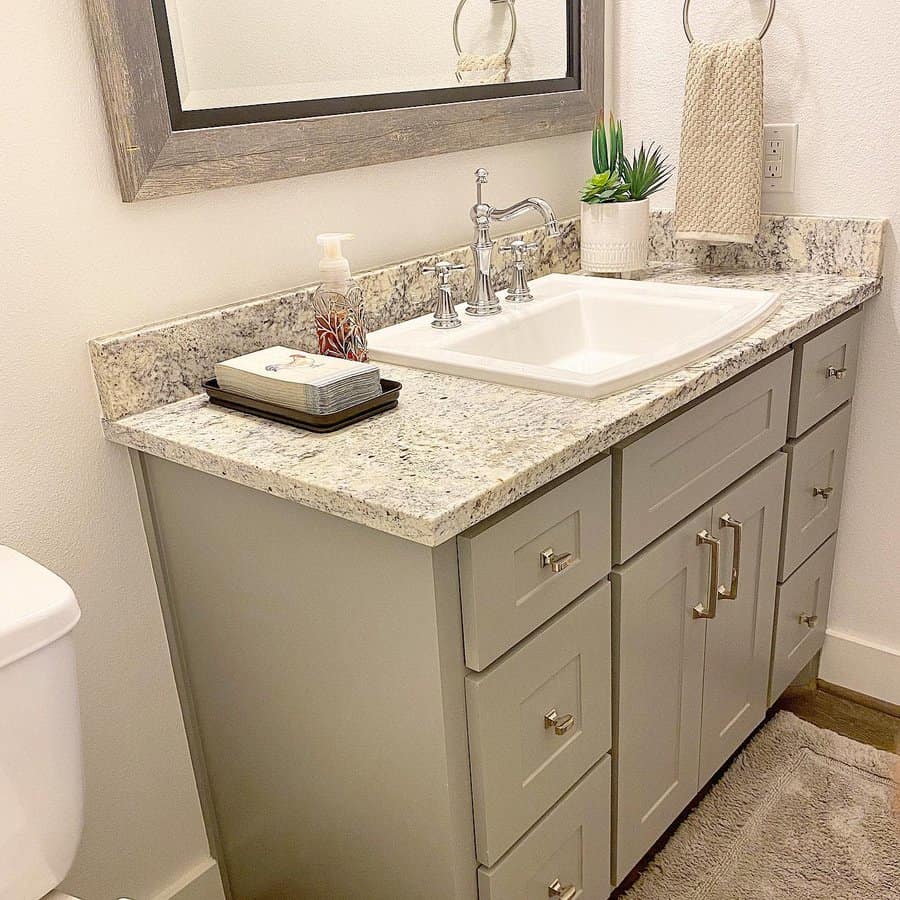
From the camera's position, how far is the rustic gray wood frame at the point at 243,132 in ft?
3.52

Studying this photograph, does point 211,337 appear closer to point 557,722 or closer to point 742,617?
point 557,722

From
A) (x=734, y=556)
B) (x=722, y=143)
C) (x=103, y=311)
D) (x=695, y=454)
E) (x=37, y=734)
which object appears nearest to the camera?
(x=37, y=734)

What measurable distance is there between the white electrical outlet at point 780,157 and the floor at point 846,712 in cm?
97

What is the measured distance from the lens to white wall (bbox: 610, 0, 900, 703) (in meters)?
1.52

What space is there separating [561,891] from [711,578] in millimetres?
459

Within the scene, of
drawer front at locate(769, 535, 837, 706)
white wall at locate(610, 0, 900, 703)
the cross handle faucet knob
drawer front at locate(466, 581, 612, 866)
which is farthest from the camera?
drawer front at locate(769, 535, 837, 706)

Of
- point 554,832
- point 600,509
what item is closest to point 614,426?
point 600,509

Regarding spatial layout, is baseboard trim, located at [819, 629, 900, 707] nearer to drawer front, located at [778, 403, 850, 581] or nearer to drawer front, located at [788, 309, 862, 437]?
drawer front, located at [778, 403, 850, 581]

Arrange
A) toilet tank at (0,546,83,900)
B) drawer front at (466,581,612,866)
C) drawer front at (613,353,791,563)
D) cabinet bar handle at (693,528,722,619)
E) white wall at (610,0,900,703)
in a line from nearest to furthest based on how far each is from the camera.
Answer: toilet tank at (0,546,83,900), drawer front at (466,581,612,866), drawer front at (613,353,791,563), cabinet bar handle at (693,528,722,619), white wall at (610,0,900,703)

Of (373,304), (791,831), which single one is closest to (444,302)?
(373,304)

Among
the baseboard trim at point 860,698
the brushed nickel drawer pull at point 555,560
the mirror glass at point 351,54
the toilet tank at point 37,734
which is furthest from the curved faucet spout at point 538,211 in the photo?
the baseboard trim at point 860,698

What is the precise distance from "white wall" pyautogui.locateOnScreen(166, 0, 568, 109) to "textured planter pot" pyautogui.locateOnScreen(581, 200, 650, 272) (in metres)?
0.26

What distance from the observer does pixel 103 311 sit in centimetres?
113

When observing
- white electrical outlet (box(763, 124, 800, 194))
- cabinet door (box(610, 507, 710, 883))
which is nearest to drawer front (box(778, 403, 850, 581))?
cabinet door (box(610, 507, 710, 883))
